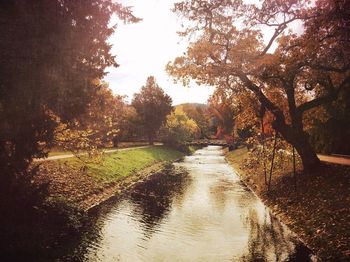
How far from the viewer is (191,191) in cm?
3369

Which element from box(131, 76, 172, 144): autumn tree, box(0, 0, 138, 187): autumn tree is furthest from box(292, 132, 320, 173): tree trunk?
box(131, 76, 172, 144): autumn tree

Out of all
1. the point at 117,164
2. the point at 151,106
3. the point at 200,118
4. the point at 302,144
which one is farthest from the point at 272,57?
the point at 200,118

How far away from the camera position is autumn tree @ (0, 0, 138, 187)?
13453 mm

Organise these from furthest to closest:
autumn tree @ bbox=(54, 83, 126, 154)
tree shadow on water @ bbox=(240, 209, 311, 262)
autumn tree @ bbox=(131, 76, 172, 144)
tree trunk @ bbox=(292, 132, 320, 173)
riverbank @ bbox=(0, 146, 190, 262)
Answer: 1. autumn tree @ bbox=(131, 76, 172, 144)
2. tree trunk @ bbox=(292, 132, 320, 173)
3. autumn tree @ bbox=(54, 83, 126, 154)
4. tree shadow on water @ bbox=(240, 209, 311, 262)
5. riverbank @ bbox=(0, 146, 190, 262)

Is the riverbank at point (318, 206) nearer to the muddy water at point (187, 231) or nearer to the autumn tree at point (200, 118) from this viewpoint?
the muddy water at point (187, 231)

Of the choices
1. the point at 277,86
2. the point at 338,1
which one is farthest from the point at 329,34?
the point at 277,86

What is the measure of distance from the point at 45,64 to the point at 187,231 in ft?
36.4

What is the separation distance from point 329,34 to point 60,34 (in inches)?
580

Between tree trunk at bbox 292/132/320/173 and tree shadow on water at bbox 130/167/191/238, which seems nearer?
tree shadow on water at bbox 130/167/191/238

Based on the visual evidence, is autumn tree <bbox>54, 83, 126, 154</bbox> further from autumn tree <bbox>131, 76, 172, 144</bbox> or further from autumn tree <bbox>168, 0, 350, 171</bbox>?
autumn tree <bbox>131, 76, 172, 144</bbox>

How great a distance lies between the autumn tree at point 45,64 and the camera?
1345 cm

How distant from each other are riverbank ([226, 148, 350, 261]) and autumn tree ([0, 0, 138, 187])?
38.9 feet

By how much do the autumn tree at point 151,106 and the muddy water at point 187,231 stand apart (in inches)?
1839

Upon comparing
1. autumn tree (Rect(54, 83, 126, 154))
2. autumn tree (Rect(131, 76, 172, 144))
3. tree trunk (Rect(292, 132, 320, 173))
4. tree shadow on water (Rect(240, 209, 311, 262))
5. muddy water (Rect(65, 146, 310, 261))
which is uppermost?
autumn tree (Rect(131, 76, 172, 144))
